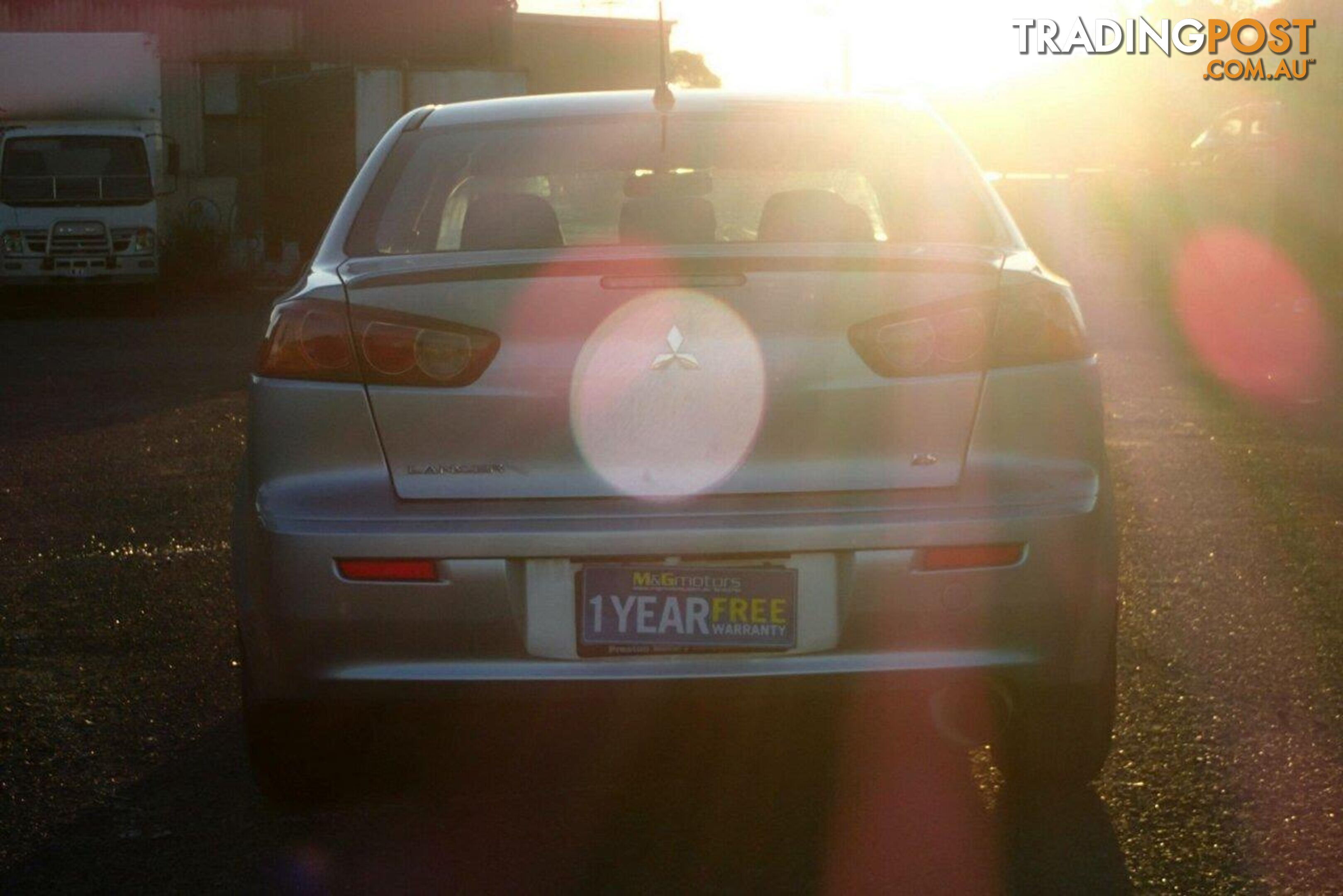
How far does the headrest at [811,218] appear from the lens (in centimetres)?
424

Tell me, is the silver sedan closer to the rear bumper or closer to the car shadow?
the rear bumper

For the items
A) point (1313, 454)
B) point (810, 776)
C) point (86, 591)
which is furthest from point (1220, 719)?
point (1313, 454)

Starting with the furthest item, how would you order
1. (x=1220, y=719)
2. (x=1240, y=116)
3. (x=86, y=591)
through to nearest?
1. (x=1240, y=116)
2. (x=86, y=591)
3. (x=1220, y=719)

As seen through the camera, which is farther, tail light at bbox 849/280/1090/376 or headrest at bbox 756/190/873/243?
headrest at bbox 756/190/873/243

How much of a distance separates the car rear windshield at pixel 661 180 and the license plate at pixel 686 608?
0.86 m

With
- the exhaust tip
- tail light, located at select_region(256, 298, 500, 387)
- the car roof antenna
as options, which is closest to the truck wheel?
the exhaust tip

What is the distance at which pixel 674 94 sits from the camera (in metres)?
4.77

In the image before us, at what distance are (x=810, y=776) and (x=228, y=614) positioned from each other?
7.75ft

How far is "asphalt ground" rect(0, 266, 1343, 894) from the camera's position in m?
3.70

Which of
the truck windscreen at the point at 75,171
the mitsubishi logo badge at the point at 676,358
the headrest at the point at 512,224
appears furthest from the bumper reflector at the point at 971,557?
the truck windscreen at the point at 75,171

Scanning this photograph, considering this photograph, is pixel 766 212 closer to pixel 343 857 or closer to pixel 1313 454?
pixel 343 857

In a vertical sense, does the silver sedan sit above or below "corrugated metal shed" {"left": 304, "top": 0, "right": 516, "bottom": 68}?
below

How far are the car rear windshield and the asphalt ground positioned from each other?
1058 mm

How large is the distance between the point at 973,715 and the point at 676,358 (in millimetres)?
1177
